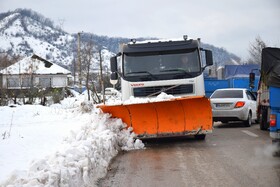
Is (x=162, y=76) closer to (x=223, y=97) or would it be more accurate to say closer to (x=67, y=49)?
(x=223, y=97)

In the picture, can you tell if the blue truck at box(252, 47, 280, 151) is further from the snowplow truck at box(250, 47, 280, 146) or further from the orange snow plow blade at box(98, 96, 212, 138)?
the orange snow plow blade at box(98, 96, 212, 138)

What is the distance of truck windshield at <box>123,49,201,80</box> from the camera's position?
37.0 feet

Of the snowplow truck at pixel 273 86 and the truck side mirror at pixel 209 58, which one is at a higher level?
the truck side mirror at pixel 209 58

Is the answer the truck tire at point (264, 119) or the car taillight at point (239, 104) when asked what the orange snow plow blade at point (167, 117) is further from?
the car taillight at point (239, 104)

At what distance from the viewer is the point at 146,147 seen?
1034cm

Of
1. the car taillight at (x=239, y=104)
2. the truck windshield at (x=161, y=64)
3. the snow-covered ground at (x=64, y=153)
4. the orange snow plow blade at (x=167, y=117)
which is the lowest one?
the snow-covered ground at (x=64, y=153)

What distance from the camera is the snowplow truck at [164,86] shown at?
34.0ft

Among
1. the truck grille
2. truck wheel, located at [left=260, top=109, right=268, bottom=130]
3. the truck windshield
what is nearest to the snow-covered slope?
truck wheel, located at [left=260, top=109, right=268, bottom=130]

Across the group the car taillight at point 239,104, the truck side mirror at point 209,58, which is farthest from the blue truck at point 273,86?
the car taillight at point 239,104

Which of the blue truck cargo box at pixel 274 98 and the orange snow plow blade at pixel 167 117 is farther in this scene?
the orange snow plow blade at pixel 167 117

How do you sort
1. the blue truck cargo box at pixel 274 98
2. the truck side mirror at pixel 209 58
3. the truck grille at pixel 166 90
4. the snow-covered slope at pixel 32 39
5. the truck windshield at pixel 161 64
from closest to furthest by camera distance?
the blue truck cargo box at pixel 274 98, the truck grille at pixel 166 90, the truck windshield at pixel 161 64, the truck side mirror at pixel 209 58, the snow-covered slope at pixel 32 39

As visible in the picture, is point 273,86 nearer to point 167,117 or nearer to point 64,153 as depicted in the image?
point 167,117

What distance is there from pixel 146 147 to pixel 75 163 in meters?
4.33

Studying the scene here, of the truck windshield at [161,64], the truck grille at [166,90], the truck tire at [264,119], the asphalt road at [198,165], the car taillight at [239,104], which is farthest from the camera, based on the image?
the car taillight at [239,104]
